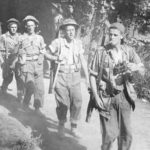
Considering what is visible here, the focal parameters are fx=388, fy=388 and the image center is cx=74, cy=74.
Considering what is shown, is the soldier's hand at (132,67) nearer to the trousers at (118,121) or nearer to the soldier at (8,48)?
the trousers at (118,121)

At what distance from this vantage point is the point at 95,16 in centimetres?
1270

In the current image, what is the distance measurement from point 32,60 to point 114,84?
11.7 ft

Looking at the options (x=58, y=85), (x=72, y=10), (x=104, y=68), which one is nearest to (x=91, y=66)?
(x=104, y=68)

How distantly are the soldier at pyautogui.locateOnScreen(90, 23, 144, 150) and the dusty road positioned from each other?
4.35 feet

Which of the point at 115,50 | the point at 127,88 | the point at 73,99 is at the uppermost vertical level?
the point at 115,50

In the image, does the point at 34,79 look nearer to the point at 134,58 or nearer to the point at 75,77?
the point at 75,77

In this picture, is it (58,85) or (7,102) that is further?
(7,102)

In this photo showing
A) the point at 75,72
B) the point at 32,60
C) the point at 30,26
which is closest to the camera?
the point at 75,72

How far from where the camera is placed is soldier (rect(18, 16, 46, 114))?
26.5ft

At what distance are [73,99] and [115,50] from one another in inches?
74.5

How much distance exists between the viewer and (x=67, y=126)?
7484mm

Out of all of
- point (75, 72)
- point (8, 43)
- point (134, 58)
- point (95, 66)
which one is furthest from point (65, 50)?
point (8, 43)

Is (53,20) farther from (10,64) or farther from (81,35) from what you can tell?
(10,64)

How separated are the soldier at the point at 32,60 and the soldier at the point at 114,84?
3.21 metres
